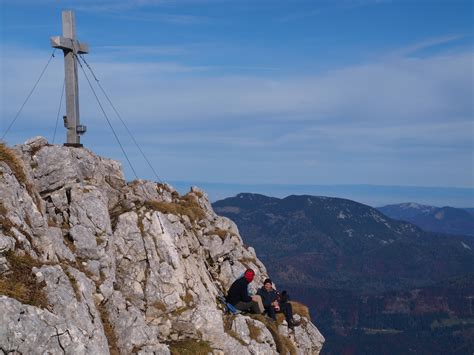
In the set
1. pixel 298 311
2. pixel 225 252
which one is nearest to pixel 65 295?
pixel 225 252

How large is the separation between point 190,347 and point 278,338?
22.8 feet

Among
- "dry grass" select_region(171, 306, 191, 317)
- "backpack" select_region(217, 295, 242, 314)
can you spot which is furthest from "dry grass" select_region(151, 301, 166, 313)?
"backpack" select_region(217, 295, 242, 314)

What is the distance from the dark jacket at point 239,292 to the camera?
33.9 m

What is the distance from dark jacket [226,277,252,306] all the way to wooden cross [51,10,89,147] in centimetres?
1243

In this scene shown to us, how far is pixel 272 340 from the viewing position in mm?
32750

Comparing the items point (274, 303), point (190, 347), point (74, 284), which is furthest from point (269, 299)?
point (74, 284)

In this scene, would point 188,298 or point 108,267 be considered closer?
point 108,267

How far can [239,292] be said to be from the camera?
3403 cm

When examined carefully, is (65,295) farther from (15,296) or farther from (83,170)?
(83,170)

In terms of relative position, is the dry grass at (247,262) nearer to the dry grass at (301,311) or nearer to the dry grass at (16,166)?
the dry grass at (301,311)

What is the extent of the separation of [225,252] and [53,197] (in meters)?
12.5

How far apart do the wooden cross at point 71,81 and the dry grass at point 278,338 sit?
14.8 metres

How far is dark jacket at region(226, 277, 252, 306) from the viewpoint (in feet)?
111

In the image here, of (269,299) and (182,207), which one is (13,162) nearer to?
(182,207)
